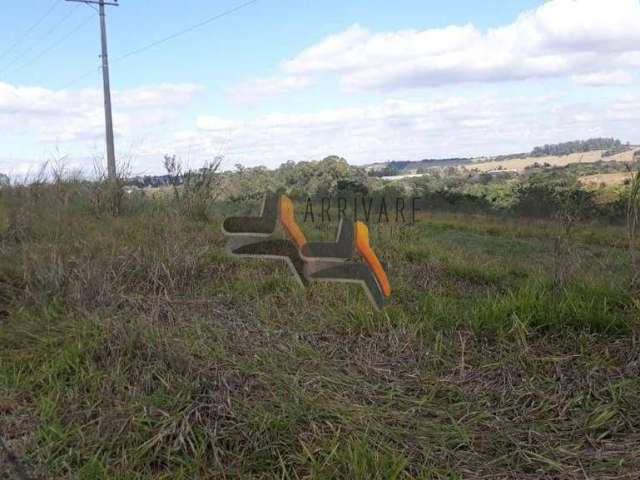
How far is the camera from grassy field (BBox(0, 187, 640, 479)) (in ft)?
7.00

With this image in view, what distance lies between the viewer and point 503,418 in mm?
2453

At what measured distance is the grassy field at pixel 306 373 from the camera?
2.13 meters

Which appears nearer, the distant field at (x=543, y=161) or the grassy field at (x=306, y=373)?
the grassy field at (x=306, y=373)

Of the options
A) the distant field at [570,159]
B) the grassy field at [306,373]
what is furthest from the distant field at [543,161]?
the grassy field at [306,373]

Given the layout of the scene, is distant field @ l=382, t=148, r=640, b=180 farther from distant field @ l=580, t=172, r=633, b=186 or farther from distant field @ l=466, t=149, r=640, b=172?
distant field @ l=580, t=172, r=633, b=186

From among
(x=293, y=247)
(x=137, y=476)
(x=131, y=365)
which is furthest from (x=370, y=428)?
(x=293, y=247)

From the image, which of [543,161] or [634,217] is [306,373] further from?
[543,161]

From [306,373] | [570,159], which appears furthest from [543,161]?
[306,373]

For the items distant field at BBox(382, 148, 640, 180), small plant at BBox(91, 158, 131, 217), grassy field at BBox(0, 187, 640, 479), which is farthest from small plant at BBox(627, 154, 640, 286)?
small plant at BBox(91, 158, 131, 217)

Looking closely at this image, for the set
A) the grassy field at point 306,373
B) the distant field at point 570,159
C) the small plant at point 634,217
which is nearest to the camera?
the grassy field at point 306,373

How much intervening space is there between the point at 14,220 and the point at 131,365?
4439 millimetres

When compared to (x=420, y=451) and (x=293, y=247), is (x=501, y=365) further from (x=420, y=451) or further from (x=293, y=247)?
(x=293, y=247)

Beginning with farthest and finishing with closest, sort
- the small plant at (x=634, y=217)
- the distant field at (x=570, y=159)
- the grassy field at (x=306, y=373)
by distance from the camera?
1. the distant field at (x=570, y=159)
2. the small plant at (x=634, y=217)
3. the grassy field at (x=306, y=373)

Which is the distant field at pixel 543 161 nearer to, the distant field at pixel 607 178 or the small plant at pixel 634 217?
the distant field at pixel 607 178
